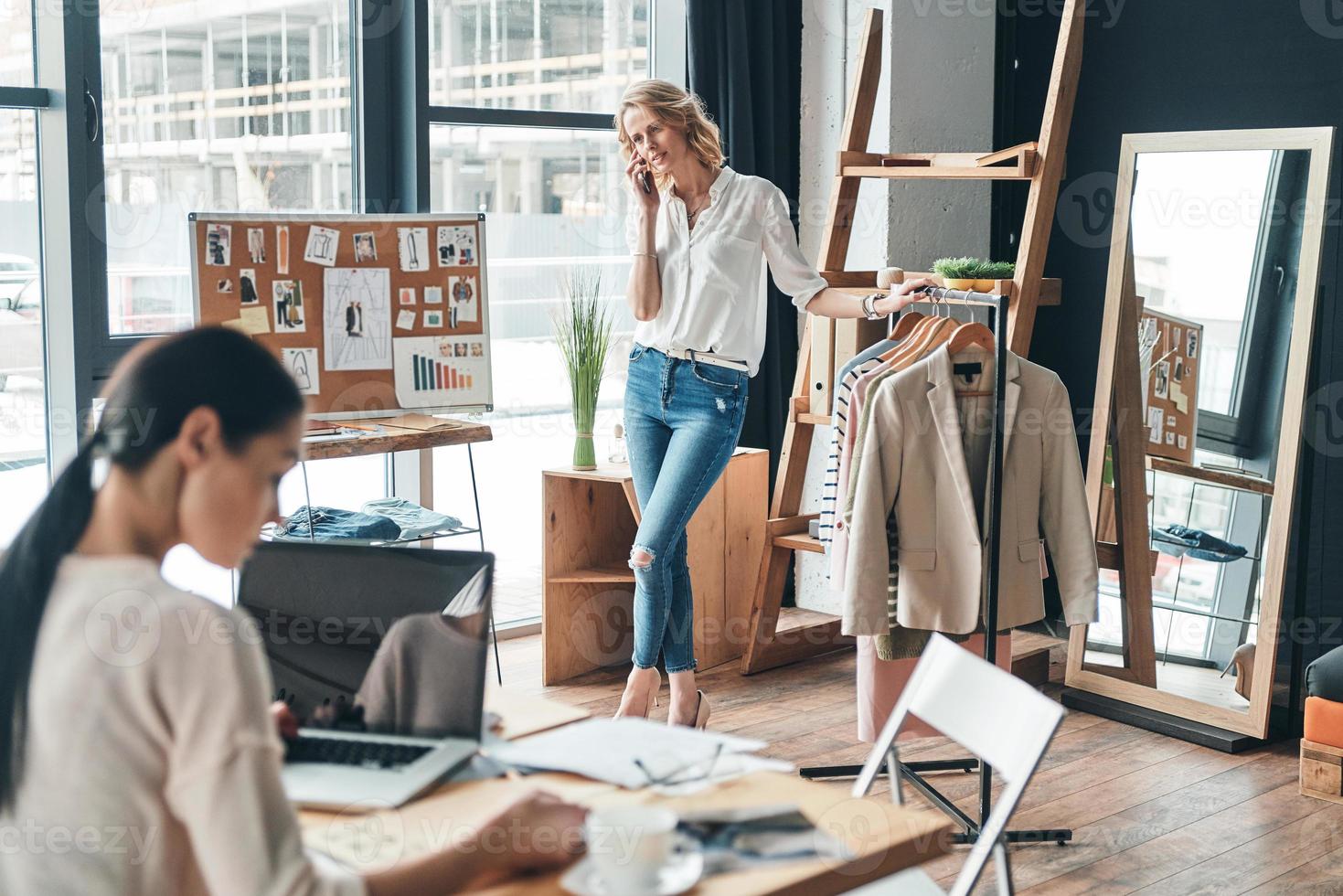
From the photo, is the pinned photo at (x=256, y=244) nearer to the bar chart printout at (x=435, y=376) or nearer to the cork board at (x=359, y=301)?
the cork board at (x=359, y=301)

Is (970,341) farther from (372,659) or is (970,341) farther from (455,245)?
(372,659)

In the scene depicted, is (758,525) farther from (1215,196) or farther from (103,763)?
(103,763)

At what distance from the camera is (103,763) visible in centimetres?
107

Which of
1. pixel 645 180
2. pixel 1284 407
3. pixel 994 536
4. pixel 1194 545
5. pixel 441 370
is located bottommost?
pixel 1194 545

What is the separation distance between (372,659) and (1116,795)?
247cm

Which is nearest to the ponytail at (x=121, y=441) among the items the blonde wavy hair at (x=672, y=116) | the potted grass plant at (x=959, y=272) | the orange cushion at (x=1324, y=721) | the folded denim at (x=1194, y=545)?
the blonde wavy hair at (x=672, y=116)

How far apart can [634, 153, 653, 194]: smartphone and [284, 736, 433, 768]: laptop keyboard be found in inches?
90.9

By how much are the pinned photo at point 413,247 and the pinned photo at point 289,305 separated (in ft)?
1.01

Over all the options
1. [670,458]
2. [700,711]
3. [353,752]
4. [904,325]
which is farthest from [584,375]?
[353,752]

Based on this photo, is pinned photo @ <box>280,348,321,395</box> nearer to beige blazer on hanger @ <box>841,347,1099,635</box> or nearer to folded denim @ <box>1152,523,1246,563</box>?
beige blazer on hanger @ <box>841,347,1099,635</box>

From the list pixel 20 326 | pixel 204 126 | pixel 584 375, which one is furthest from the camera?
pixel 584 375

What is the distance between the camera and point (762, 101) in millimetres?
4746


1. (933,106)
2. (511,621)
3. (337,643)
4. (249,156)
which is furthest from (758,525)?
(337,643)

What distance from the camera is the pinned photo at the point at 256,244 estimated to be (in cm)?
355
